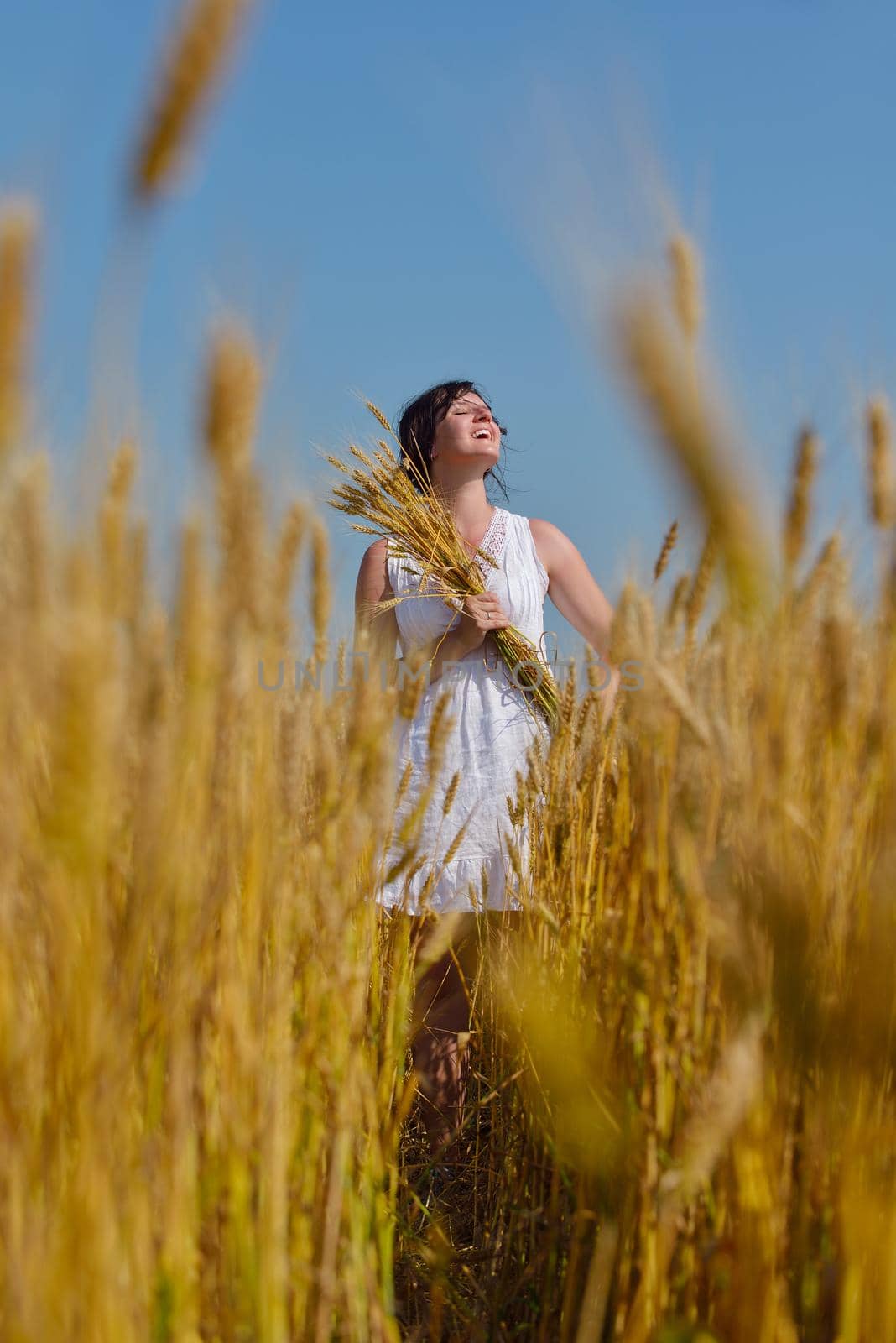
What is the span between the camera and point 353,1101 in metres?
0.94

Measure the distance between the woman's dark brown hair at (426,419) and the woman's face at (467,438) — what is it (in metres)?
0.08

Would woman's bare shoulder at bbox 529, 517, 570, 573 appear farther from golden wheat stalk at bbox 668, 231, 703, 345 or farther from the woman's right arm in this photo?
golden wheat stalk at bbox 668, 231, 703, 345

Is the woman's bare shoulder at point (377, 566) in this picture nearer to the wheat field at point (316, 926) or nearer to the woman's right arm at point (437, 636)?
the woman's right arm at point (437, 636)

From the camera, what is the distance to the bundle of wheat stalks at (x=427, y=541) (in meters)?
2.43

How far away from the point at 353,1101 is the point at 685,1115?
0.30 m

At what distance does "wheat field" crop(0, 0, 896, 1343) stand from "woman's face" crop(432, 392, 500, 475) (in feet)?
5.17

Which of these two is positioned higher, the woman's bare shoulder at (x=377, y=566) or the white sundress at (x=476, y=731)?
the woman's bare shoulder at (x=377, y=566)

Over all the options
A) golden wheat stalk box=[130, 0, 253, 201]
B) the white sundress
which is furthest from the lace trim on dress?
golden wheat stalk box=[130, 0, 253, 201]

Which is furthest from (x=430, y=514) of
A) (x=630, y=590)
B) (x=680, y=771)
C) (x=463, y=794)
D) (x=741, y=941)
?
(x=741, y=941)

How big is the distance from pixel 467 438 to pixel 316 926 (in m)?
1.72

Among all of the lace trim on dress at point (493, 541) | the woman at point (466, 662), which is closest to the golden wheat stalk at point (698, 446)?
the woman at point (466, 662)

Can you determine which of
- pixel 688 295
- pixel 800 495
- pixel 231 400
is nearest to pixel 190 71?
pixel 231 400

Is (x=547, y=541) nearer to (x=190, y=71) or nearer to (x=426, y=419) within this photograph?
(x=426, y=419)

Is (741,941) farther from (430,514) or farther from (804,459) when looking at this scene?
(430,514)
